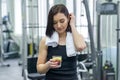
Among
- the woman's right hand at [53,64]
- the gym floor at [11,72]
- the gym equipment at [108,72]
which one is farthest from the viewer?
the gym floor at [11,72]

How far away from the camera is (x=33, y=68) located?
12.7 ft

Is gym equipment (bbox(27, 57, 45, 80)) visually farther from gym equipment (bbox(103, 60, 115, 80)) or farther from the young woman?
the young woman

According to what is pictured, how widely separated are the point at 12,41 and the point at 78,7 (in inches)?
137

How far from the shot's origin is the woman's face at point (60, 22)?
167 cm

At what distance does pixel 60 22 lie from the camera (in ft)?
5.49

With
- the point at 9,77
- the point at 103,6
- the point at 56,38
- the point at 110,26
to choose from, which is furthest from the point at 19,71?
the point at 56,38

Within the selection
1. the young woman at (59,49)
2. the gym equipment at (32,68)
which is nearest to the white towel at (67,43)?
the young woman at (59,49)

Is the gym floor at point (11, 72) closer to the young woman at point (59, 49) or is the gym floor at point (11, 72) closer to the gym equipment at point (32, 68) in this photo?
the gym equipment at point (32, 68)

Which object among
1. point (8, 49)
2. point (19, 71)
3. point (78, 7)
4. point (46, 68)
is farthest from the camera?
point (8, 49)

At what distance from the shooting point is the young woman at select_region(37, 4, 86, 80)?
65.8 inches

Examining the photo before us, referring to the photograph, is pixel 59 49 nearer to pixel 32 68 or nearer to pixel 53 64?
pixel 53 64

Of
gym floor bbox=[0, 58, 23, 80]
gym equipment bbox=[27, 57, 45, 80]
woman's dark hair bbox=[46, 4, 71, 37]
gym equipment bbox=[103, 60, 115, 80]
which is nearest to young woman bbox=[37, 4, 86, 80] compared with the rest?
woman's dark hair bbox=[46, 4, 71, 37]

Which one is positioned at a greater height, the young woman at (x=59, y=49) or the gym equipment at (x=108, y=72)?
the young woman at (x=59, y=49)

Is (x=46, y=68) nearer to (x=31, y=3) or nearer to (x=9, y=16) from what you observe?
(x=31, y=3)
